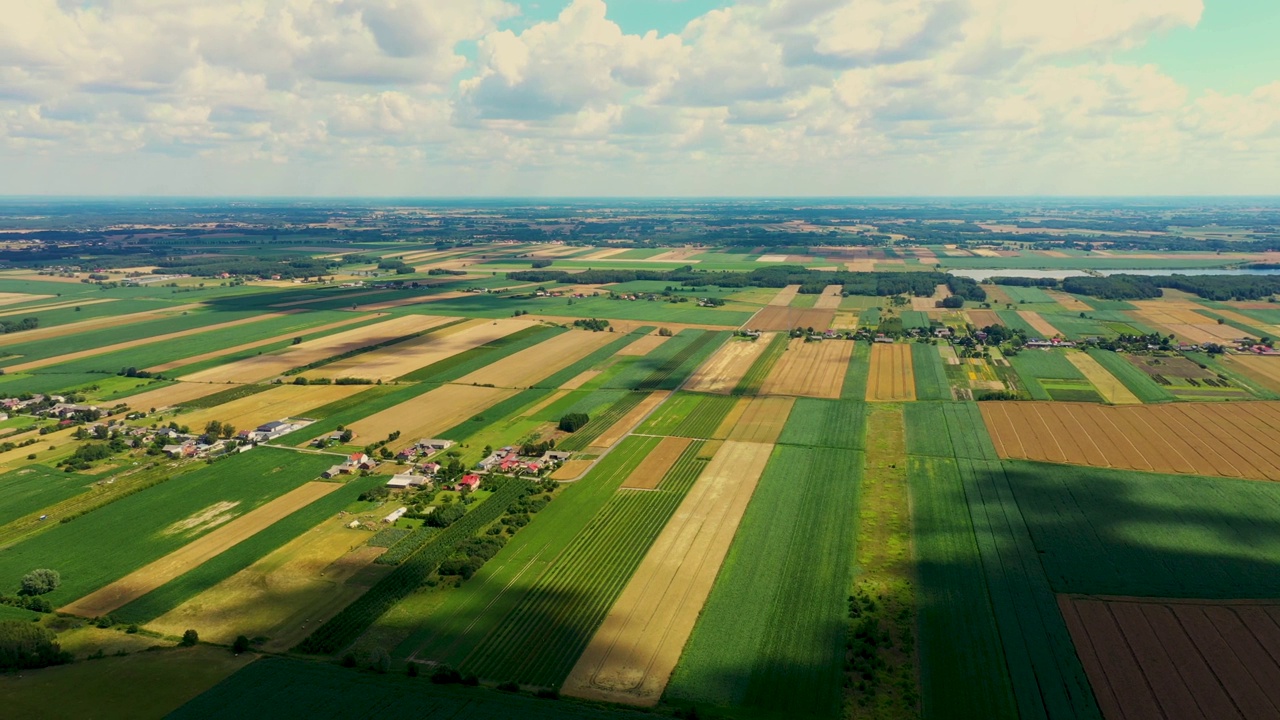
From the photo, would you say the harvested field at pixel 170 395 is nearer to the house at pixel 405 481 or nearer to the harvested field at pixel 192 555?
the harvested field at pixel 192 555

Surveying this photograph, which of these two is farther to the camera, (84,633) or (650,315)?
(650,315)

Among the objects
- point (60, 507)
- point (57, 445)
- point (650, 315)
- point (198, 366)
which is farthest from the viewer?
point (650, 315)

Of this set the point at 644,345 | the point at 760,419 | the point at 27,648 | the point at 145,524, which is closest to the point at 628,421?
the point at 760,419

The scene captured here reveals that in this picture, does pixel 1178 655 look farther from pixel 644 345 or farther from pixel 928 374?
pixel 644 345

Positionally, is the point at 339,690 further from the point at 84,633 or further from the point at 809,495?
the point at 809,495

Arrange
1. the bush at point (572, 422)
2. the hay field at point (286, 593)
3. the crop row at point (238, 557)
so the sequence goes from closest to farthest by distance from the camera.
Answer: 1. the hay field at point (286, 593)
2. the crop row at point (238, 557)
3. the bush at point (572, 422)

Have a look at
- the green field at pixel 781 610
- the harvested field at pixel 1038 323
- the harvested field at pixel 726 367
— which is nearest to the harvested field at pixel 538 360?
the harvested field at pixel 726 367

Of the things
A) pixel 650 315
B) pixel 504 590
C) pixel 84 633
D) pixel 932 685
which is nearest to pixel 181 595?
pixel 84 633
